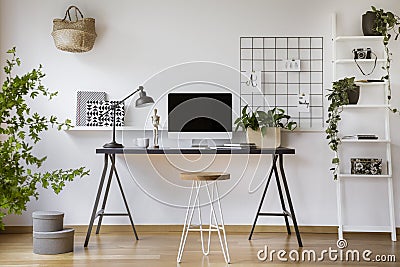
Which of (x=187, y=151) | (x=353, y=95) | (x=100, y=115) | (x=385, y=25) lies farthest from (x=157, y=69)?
(x=385, y=25)

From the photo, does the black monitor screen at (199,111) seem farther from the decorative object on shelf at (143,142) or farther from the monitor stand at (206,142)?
the decorative object on shelf at (143,142)

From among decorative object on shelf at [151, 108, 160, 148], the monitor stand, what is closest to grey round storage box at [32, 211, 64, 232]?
decorative object on shelf at [151, 108, 160, 148]

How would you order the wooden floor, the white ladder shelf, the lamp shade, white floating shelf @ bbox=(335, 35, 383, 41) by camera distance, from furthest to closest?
1. white floating shelf @ bbox=(335, 35, 383, 41)
2. the white ladder shelf
3. the lamp shade
4. the wooden floor

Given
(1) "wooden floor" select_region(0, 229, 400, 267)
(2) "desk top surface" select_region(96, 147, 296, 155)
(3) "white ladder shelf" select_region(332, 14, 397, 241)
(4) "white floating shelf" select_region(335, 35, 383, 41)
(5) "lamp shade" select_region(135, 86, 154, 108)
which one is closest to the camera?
(1) "wooden floor" select_region(0, 229, 400, 267)

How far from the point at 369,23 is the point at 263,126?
128cm

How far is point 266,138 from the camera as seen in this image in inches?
171

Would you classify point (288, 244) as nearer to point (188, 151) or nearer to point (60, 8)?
point (188, 151)

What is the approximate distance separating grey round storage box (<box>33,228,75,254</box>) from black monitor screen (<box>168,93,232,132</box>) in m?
1.29

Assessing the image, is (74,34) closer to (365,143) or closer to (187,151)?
(187,151)

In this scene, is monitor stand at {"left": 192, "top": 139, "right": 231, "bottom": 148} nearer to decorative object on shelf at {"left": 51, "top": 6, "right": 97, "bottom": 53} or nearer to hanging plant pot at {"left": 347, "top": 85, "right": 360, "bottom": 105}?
hanging plant pot at {"left": 347, "top": 85, "right": 360, "bottom": 105}

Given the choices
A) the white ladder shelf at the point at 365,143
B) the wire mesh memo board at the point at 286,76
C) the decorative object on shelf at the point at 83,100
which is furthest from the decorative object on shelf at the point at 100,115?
the white ladder shelf at the point at 365,143

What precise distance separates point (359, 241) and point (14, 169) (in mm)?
3711

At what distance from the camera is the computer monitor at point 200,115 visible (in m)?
4.38

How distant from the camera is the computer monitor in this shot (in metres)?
4.38
